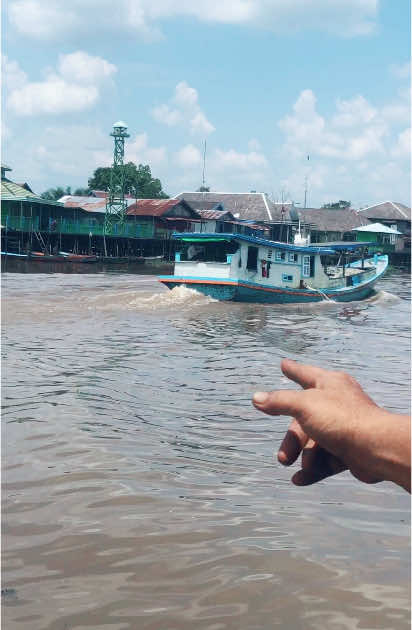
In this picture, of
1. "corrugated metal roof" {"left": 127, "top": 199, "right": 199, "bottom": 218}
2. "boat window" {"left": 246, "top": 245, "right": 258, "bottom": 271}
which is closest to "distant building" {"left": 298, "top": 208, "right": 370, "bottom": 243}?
"corrugated metal roof" {"left": 127, "top": 199, "right": 199, "bottom": 218}

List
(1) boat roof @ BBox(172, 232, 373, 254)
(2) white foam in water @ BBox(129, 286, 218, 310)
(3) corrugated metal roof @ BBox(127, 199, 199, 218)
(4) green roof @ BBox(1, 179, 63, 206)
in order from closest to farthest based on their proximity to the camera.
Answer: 1. (2) white foam in water @ BBox(129, 286, 218, 310)
2. (1) boat roof @ BBox(172, 232, 373, 254)
3. (4) green roof @ BBox(1, 179, 63, 206)
4. (3) corrugated metal roof @ BBox(127, 199, 199, 218)

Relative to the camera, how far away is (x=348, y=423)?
1.28 metres

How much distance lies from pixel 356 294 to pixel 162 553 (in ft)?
64.7

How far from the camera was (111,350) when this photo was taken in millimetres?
10398

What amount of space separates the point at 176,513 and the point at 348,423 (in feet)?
9.95

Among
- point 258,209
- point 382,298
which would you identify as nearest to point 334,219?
point 258,209

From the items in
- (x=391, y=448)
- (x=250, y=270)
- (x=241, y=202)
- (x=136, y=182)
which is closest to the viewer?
(x=391, y=448)

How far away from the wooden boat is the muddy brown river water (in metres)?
9.21

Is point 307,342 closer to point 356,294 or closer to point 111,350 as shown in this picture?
point 111,350

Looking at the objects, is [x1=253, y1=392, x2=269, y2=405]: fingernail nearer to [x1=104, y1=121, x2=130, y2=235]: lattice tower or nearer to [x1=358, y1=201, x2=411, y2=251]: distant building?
[x1=104, y1=121, x2=130, y2=235]: lattice tower

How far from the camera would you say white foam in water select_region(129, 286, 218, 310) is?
17.1 meters

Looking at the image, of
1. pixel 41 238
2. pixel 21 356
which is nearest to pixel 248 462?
pixel 21 356

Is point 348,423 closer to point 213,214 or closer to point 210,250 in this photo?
point 210,250

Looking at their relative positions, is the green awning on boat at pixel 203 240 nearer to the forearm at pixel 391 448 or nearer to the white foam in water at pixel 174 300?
the white foam in water at pixel 174 300
